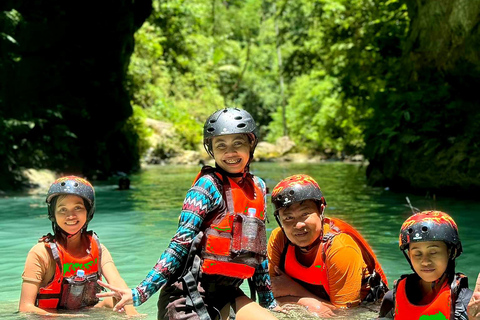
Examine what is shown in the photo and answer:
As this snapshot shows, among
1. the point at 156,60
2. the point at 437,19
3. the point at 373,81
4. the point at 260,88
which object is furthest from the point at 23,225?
the point at 260,88

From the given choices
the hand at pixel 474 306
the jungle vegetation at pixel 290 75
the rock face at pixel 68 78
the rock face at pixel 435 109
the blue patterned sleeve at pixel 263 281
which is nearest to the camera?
the hand at pixel 474 306

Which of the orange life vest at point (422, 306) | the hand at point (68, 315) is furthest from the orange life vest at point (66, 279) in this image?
the orange life vest at point (422, 306)

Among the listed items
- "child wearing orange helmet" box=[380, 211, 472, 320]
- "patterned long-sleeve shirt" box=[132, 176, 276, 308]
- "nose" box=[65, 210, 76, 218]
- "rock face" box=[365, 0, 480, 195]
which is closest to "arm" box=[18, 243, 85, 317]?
"nose" box=[65, 210, 76, 218]

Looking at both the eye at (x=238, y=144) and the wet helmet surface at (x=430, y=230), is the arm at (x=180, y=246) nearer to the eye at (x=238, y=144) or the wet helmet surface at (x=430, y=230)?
the eye at (x=238, y=144)

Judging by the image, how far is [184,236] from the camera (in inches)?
142

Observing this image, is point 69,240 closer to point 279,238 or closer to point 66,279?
point 66,279

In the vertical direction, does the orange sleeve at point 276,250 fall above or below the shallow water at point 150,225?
above

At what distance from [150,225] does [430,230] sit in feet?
21.4

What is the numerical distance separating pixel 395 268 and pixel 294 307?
219 cm

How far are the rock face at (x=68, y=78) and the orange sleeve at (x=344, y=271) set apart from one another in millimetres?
12076

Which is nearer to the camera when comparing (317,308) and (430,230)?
(430,230)

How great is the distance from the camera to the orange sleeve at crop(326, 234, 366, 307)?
4.71 meters

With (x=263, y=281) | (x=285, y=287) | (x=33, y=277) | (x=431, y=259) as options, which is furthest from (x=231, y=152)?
(x=33, y=277)

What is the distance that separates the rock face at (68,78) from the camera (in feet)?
52.9
